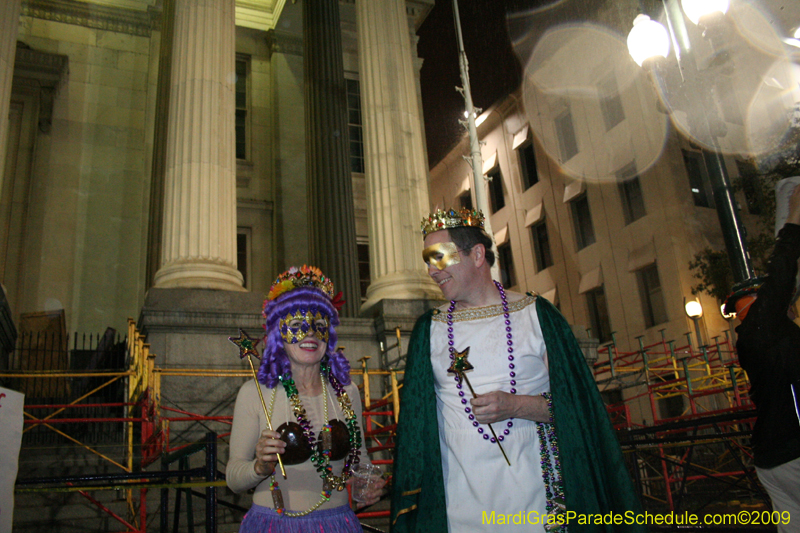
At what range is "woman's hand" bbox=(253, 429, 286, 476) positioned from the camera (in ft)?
10.0

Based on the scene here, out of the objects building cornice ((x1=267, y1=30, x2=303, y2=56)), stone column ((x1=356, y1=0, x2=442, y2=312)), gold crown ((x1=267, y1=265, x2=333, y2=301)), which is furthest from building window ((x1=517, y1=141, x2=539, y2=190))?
gold crown ((x1=267, y1=265, x2=333, y2=301))

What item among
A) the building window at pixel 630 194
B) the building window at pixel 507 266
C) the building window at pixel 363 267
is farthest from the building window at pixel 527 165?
the building window at pixel 363 267

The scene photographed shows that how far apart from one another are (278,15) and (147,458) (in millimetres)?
17847

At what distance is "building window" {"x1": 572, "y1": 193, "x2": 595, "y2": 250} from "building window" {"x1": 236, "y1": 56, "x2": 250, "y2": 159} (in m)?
16.6

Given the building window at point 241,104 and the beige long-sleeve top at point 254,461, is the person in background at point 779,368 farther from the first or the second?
the building window at point 241,104

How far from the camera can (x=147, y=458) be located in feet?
25.4

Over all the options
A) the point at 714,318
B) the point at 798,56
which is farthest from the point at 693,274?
the point at 798,56

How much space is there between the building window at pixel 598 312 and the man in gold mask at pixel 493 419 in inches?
1029

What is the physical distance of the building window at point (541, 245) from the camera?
33.6 m

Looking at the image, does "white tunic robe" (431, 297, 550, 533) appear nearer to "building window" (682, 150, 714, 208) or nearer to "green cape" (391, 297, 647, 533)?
"green cape" (391, 297, 647, 533)

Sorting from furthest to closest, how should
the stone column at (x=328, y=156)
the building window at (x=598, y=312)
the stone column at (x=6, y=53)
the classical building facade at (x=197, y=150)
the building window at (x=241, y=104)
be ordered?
the building window at (x=598, y=312)
the building window at (x=241, y=104)
the stone column at (x=328, y=156)
the classical building facade at (x=197, y=150)
the stone column at (x=6, y=53)

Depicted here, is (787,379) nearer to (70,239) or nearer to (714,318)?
(70,239)

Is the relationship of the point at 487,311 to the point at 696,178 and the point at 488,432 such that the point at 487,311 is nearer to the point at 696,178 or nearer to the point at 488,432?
the point at 488,432

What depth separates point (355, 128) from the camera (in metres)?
22.8
